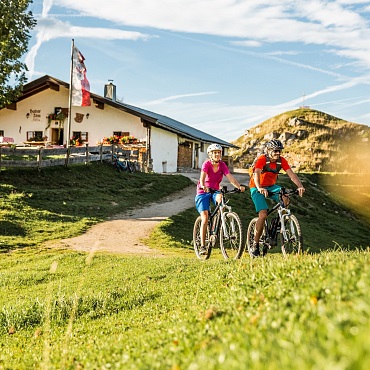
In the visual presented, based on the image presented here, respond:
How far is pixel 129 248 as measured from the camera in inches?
566

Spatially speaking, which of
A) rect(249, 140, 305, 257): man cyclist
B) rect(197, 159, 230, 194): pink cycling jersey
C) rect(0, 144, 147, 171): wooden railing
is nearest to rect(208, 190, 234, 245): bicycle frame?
rect(197, 159, 230, 194): pink cycling jersey

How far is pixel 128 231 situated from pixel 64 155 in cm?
1672

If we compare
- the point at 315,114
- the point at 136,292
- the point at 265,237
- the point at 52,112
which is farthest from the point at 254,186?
the point at 315,114

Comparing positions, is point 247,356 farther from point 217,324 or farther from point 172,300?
point 172,300

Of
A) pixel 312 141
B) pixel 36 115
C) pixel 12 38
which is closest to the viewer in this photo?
pixel 12 38

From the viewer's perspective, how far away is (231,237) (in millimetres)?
10609

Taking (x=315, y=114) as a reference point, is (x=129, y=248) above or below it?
below

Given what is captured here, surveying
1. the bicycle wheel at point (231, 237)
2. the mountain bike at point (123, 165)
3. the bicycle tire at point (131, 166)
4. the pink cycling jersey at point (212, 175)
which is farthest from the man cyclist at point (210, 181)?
the bicycle tire at point (131, 166)

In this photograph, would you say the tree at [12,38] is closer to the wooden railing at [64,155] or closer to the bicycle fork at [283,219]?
the wooden railing at [64,155]

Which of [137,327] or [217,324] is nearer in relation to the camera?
[217,324]

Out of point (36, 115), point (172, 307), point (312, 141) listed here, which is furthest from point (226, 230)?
point (312, 141)

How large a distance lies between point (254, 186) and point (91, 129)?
1351 inches

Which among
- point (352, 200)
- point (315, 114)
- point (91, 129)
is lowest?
point (352, 200)

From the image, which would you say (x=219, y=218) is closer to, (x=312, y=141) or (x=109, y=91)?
(x=109, y=91)
